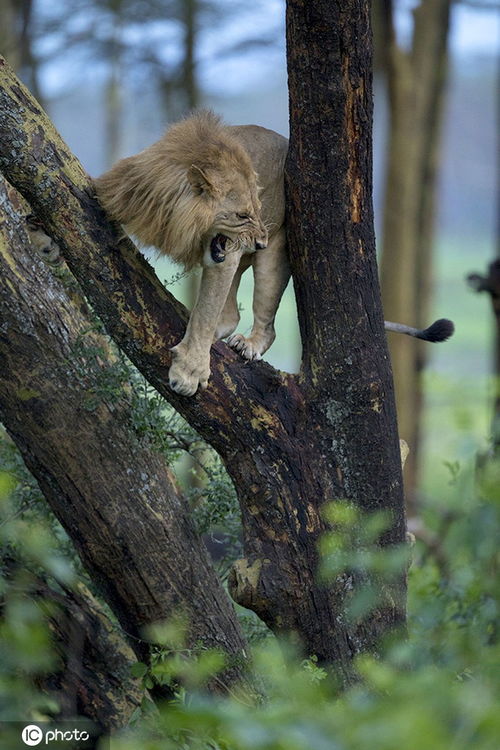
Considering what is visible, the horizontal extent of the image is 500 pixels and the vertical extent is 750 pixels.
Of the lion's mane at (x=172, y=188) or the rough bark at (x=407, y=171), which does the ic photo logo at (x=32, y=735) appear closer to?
the lion's mane at (x=172, y=188)

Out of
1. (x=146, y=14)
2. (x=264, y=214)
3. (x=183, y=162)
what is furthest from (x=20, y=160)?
(x=146, y=14)

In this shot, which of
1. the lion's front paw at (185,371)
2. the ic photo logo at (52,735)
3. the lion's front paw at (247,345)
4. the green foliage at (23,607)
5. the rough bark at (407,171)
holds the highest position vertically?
the rough bark at (407,171)

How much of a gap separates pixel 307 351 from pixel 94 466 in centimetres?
93

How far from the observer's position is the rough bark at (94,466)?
3504mm

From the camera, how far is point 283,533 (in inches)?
140

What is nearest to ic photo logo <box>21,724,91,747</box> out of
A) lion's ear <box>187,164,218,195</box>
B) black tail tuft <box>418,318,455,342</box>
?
lion's ear <box>187,164,218,195</box>

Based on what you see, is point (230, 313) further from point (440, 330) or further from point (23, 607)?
point (23, 607)

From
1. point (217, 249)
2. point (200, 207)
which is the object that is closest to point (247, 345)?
point (217, 249)

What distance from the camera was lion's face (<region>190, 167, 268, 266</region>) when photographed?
3.53 metres

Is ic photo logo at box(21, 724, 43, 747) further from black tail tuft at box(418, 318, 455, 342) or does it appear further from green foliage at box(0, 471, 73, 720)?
black tail tuft at box(418, 318, 455, 342)

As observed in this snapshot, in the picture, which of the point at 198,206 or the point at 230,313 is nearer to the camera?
the point at 198,206

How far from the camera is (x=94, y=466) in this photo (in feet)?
11.8

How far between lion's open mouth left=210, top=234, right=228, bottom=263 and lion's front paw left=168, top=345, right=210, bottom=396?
1.33 feet

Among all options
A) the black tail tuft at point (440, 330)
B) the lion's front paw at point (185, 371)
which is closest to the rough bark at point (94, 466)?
the lion's front paw at point (185, 371)
